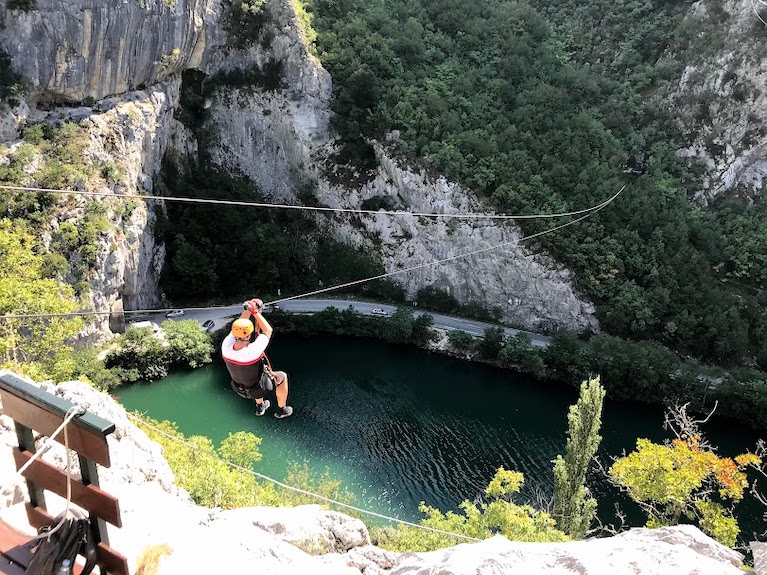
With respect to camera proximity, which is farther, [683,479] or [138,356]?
[138,356]

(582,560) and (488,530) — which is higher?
(582,560)

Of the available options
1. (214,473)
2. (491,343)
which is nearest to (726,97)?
(491,343)

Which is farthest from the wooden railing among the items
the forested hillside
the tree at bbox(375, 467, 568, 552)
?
the forested hillside

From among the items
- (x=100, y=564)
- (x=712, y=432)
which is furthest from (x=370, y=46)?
(x=100, y=564)

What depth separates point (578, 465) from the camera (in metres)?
13.7

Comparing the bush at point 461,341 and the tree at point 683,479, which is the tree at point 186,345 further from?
the tree at point 683,479

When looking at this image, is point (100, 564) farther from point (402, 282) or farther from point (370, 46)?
point (370, 46)

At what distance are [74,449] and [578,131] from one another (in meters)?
27.5

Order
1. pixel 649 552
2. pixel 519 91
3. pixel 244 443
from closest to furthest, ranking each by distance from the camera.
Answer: pixel 649 552 < pixel 244 443 < pixel 519 91

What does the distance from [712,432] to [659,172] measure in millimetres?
11936

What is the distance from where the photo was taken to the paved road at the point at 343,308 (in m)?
26.6

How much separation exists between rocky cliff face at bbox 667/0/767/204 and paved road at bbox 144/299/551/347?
1164 centimetres

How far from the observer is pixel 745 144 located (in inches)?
1013

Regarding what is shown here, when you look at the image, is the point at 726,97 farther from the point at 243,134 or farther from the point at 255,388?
the point at 255,388
